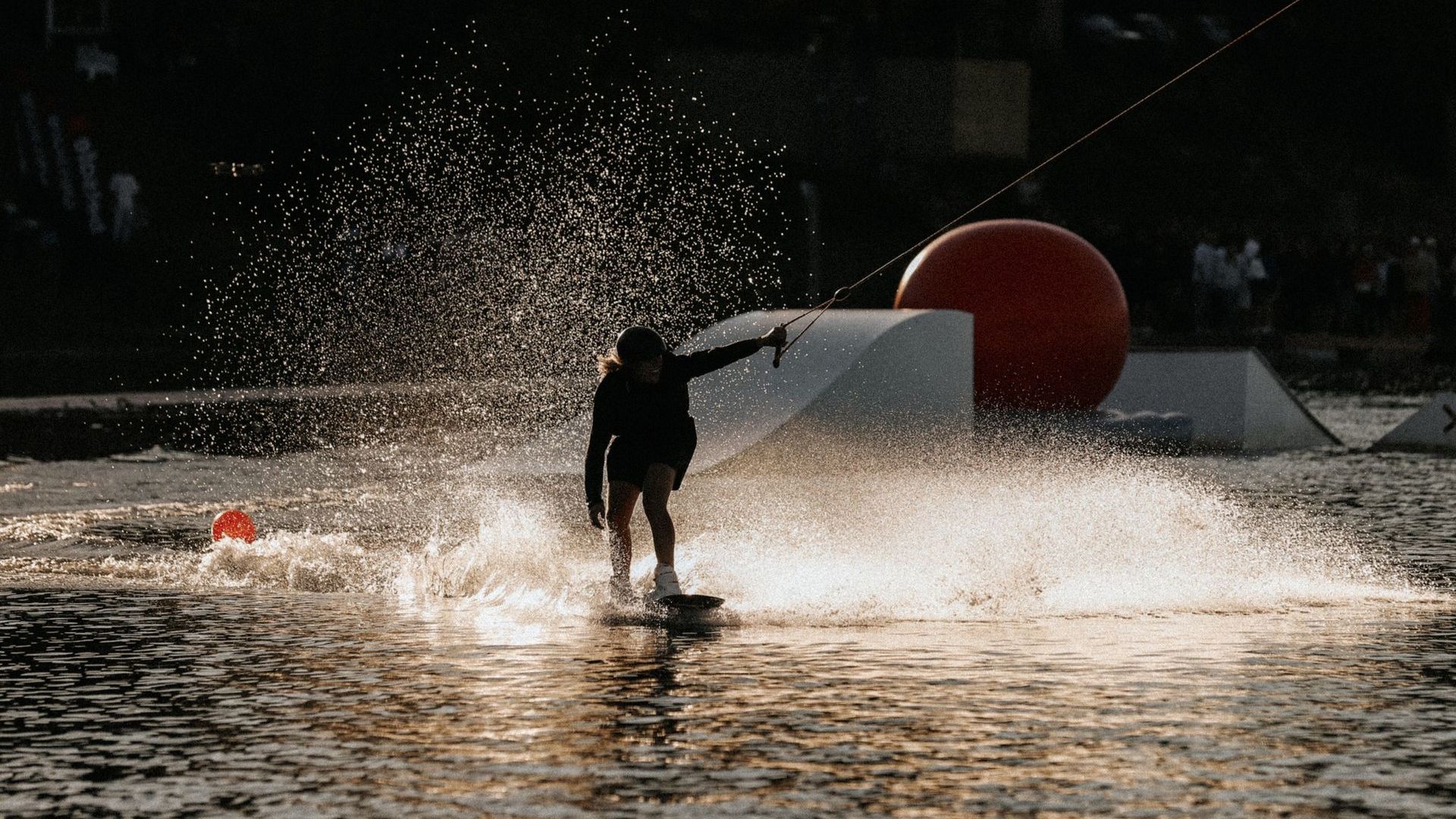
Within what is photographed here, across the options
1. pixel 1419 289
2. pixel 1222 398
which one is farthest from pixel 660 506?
pixel 1419 289

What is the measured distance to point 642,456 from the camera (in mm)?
11727

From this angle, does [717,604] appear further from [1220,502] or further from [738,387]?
[738,387]

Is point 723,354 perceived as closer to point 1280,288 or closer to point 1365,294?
point 1280,288

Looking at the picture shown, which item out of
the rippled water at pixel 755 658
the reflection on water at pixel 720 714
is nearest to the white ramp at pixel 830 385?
the rippled water at pixel 755 658

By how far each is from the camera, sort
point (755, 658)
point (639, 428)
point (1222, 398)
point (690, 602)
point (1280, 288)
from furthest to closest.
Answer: point (1280, 288), point (1222, 398), point (639, 428), point (690, 602), point (755, 658)

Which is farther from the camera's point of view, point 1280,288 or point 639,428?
point 1280,288

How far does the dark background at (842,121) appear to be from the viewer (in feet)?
124

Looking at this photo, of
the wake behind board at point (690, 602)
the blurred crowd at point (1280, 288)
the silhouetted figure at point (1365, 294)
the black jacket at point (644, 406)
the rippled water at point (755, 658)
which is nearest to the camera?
the rippled water at point (755, 658)

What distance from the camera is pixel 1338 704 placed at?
Answer: 344 inches

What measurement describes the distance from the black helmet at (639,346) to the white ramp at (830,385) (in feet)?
20.3

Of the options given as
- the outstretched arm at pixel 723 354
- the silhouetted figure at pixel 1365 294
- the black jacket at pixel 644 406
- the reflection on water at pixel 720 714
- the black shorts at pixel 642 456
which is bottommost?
the reflection on water at pixel 720 714

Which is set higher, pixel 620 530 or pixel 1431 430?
pixel 1431 430

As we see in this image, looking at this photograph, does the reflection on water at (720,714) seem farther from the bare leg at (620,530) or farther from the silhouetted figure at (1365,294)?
the silhouetted figure at (1365,294)

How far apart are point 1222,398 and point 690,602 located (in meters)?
12.4
